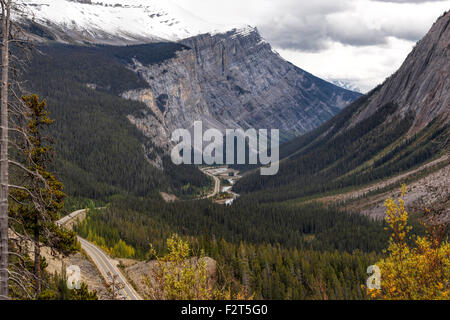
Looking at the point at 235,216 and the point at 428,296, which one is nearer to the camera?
the point at 428,296

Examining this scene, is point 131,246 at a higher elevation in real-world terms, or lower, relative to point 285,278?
higher

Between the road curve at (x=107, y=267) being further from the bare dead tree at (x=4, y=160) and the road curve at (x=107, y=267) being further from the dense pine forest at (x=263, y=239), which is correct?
the bare dead tree at (x=4, y=160)

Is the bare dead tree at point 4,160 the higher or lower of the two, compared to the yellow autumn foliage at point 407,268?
higher

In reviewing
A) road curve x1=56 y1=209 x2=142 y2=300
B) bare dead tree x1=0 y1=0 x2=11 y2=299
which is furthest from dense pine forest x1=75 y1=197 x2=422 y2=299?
bare dead tree x1=0 y1=0 x2=11 y2=299

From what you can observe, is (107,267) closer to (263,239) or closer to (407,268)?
(407,268)

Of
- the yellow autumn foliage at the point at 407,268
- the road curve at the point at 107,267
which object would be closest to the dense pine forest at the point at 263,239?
the road curve at the point at 107,267

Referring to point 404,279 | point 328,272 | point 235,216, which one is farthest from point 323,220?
point 404,279

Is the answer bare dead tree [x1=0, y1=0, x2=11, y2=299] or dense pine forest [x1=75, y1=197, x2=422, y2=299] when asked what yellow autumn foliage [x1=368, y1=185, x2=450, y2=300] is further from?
dense pine forest [x1=75, y1=197, x2=422, y2=299]
